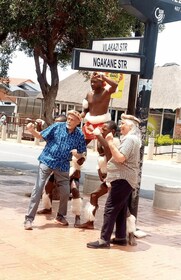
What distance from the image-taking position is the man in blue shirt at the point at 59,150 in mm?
7102

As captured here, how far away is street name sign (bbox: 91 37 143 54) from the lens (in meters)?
6.93

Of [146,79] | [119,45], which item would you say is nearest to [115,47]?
[119,45]

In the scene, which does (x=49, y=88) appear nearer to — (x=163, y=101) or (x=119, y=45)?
(x=119, y=45)

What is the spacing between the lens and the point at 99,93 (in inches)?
303

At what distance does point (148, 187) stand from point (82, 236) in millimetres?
7624

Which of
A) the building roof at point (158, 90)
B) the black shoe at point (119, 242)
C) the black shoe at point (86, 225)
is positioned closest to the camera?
the black shoe at point (119, 242)

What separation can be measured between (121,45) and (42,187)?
2.24m

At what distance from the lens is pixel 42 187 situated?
7.06 m

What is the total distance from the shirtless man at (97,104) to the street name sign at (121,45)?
1.61 feet

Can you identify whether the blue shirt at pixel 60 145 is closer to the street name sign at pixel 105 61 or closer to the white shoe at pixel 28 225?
the white shoe at pixel 28 225

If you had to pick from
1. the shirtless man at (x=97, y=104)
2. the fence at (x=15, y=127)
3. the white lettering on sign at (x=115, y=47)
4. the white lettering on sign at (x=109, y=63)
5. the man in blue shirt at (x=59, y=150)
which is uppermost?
the white lettering on sign at (x=115, y=47)

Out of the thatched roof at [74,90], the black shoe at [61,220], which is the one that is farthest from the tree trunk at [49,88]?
the thatched roof at [74,90]

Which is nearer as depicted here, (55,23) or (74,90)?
(55,23)

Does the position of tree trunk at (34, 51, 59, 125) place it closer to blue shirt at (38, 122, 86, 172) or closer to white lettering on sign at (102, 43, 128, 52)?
blue shirt at (38, 122, 86, 172)
